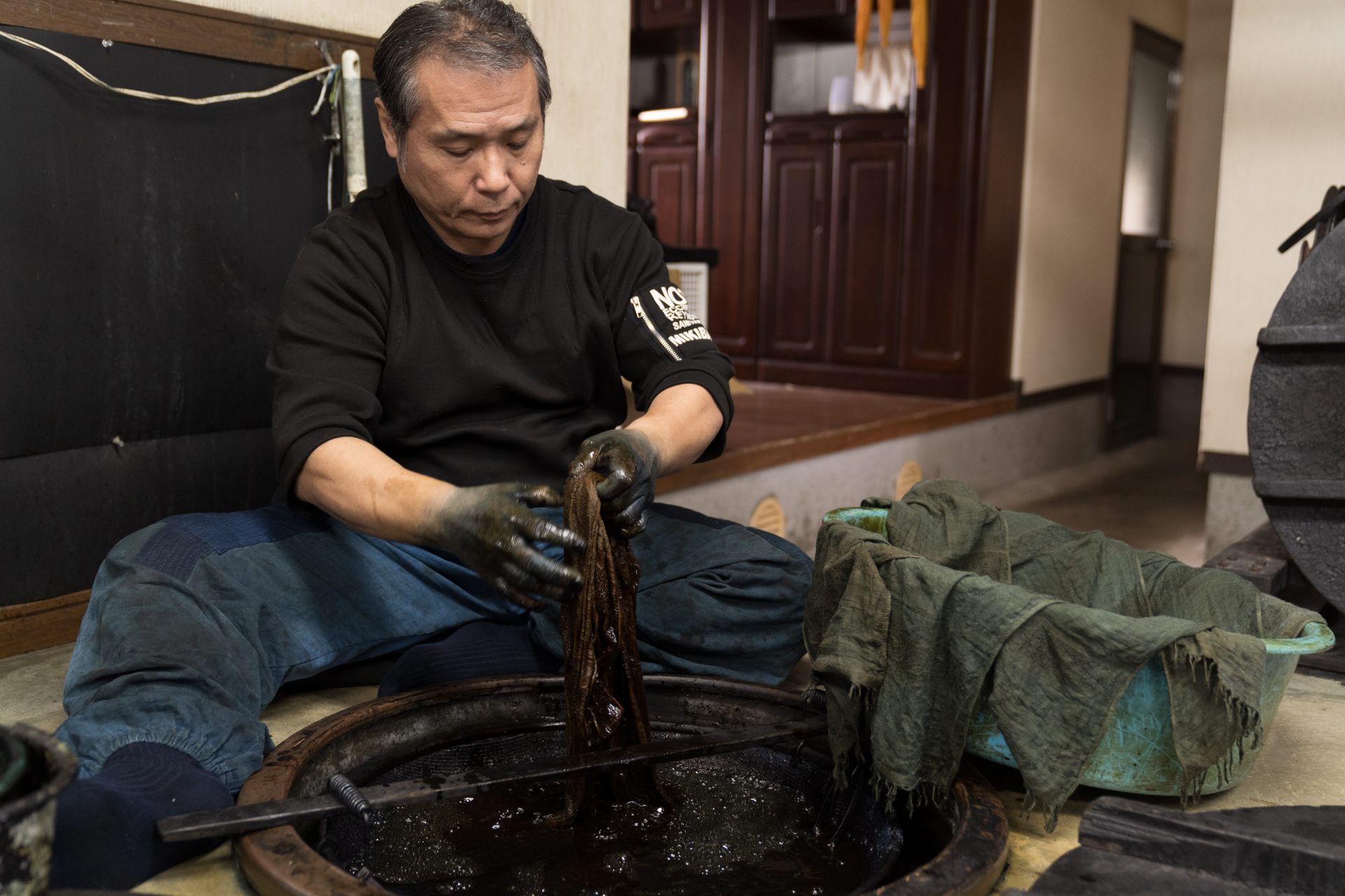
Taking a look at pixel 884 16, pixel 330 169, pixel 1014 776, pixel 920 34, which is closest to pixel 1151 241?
pixel 920 34

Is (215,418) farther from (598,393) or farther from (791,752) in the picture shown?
(791,752)

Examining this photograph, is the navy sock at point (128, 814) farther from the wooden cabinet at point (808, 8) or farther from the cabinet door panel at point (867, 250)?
the wooden cabinet at point (808, 8)

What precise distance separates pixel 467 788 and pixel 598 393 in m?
0.93

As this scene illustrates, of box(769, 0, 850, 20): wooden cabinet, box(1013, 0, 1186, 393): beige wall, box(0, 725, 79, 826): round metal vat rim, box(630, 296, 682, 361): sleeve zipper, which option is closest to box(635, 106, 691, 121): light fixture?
box(769, 0, 850, 20): wooden cabinet

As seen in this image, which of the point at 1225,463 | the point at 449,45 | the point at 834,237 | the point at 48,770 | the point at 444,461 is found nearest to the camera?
the point at 48,770

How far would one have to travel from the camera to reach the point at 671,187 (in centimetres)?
634

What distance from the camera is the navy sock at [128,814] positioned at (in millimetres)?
1336

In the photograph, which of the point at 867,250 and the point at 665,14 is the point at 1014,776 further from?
the point at 665,14

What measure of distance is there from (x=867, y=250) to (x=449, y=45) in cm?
421

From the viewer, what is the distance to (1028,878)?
60.4 inches

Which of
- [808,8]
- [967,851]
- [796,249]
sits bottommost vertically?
[967,851]

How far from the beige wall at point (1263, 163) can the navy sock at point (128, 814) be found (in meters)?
3.61

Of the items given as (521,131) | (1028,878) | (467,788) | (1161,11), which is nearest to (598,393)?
(521,131)

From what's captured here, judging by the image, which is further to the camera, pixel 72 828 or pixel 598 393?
pixel 598 393
